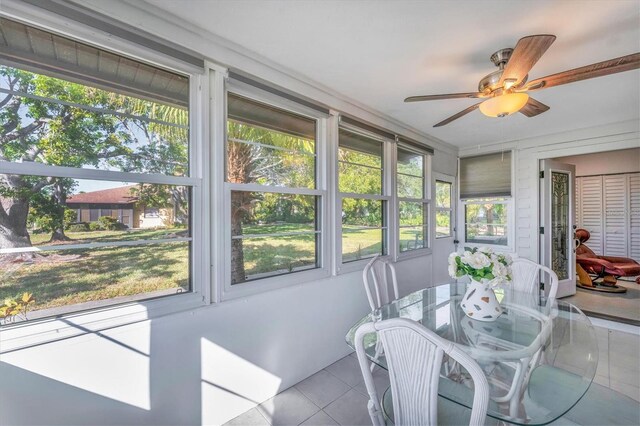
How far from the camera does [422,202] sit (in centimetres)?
372

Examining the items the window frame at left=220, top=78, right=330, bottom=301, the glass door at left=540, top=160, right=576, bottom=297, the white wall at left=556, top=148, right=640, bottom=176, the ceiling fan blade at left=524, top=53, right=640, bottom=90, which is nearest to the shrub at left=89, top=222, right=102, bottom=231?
the window frame at left=220, top=78, right=330, bottom=301

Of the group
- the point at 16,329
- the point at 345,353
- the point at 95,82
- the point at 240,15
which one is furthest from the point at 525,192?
the point at 16,329

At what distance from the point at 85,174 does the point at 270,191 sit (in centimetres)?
108

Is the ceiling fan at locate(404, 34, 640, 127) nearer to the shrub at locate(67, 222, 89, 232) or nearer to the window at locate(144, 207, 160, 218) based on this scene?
the window at locate(144, 207, 160, 218)

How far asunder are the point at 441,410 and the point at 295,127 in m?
2.17

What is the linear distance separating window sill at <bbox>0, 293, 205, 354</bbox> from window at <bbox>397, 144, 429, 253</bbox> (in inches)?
101

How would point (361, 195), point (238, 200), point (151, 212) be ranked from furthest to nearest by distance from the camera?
1. point (361, 195)
2. point (238, 200)
3. point (151, 212)

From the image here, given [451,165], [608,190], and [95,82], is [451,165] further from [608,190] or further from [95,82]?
[95,82]

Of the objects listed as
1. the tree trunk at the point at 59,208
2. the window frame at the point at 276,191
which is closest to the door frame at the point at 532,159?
the window frame at the point at 276,191

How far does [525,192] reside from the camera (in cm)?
388

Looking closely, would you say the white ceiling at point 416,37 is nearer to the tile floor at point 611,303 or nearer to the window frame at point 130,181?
the window frame at point 130,181

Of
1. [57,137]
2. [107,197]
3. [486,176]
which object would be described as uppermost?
[486,176]

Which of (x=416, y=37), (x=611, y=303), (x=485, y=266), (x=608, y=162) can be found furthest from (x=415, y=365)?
(x=608, y=162)

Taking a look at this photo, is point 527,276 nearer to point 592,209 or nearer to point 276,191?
point 276,191
